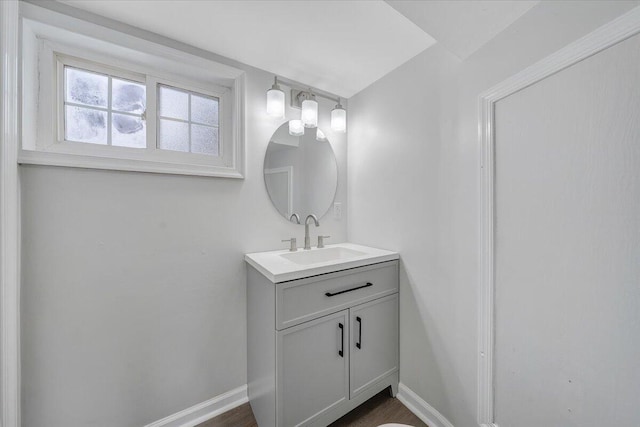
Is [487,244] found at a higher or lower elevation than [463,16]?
lower

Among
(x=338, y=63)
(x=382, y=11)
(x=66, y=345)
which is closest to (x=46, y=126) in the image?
(x=66, y=345)

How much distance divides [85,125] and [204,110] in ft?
1.91

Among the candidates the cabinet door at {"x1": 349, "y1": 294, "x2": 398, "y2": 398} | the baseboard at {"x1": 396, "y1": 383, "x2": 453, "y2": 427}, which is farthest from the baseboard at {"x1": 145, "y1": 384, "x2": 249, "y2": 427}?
the baseboard at {"x1": 396, "y1": 383, "x2": 453, "y2": 427}

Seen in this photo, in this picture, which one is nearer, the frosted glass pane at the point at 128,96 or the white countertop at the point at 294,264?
the white countertop at the point at 294,264

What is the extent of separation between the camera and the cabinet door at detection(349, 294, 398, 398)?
4.37ft

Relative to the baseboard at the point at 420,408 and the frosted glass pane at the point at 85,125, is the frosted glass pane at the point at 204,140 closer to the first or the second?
the frosted glass pane at the point at 85,125

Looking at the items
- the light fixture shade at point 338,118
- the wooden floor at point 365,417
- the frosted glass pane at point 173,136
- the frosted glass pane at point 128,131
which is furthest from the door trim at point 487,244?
the frosted glass pane at point 128,131

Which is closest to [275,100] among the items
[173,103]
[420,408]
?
[173,103]

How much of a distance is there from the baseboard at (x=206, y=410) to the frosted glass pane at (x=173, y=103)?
66.3 inches

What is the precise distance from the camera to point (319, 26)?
1.20m

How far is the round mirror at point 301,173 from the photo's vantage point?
1620mm

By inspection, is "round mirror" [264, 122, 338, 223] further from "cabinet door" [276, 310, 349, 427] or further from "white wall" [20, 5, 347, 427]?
"cabinet door" [276, 310, 349, 427]

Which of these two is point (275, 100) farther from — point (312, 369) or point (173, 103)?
point (312, 369)

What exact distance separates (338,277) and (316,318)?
0.76 feet
